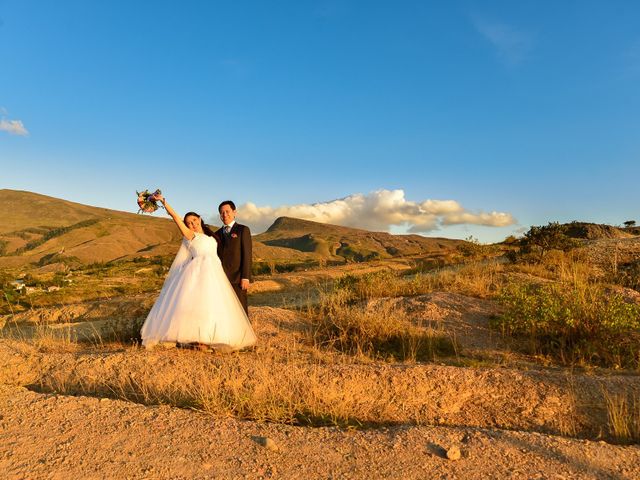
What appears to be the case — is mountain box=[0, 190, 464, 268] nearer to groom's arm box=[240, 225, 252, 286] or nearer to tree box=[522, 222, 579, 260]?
tree box=[522, 222, 579, 260]

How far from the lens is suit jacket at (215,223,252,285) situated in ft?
22.3

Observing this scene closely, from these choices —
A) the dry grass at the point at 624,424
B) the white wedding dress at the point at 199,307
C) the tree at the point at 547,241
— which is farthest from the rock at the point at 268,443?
the tree at the point at 547,241

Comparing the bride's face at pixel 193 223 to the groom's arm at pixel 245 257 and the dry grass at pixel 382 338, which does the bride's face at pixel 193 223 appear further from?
the dry grass at pixel 382 338

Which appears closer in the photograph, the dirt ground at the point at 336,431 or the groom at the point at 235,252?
the dirt ground at the point at 336,431

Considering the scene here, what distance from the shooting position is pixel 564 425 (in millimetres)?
4562

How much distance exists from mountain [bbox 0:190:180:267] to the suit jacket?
61.7 m

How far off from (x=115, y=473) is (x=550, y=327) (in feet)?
22.4

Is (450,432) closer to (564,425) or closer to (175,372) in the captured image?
(564,425)

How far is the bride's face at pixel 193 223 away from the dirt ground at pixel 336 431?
1686mm

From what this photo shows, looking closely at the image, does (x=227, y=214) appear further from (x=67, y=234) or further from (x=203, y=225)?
(x=67, y=234)

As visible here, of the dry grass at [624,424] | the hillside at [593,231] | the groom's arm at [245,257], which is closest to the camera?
the dry grass at [624,424]

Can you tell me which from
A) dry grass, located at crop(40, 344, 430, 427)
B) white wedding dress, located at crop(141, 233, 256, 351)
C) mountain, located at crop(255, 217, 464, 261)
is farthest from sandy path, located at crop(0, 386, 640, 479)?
mountain, located at crop(255, 217, 464, 261)

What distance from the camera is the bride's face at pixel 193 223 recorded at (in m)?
6.51

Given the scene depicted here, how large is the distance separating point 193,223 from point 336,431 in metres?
3.73
